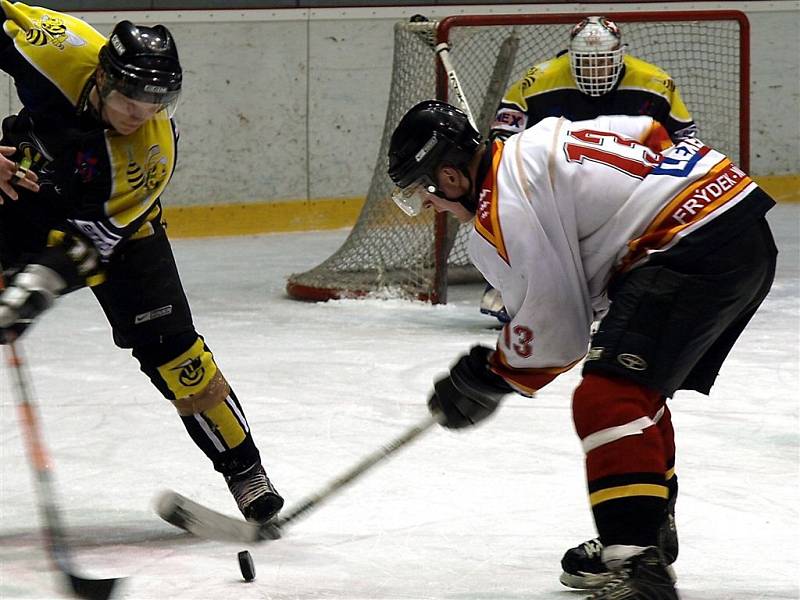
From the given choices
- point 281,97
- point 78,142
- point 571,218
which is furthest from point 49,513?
point 281,97

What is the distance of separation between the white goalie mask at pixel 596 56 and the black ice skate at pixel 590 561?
8.72 ft

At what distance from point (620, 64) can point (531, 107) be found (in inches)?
13.2

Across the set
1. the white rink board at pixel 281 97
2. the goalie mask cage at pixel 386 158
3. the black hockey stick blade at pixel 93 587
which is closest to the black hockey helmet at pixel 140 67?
the black hockey stick blade at pixel 93 587

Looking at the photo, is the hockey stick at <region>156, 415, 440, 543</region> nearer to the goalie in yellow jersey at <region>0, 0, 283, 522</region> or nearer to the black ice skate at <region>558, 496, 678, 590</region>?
the goalie in yellow jersey at <region>0, 0, 283, 522</region>

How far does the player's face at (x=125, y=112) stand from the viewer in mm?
2701

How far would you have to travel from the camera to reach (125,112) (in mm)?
2729

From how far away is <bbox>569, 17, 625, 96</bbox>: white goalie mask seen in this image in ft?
16.4

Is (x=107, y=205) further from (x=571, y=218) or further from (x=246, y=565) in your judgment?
(x=571, y=218)

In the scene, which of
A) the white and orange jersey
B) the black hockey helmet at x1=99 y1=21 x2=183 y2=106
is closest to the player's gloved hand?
the black hockey helmet at x1=99 y1=21 x2=183 y2=106

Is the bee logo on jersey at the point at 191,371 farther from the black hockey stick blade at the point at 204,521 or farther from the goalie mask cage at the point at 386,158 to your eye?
the goalie mask cage at the point at 386,158

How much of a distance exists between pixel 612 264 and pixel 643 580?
48cm

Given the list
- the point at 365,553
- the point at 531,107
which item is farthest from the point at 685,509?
the point at 531,107

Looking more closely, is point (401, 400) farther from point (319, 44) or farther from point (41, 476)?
point (319, 44)

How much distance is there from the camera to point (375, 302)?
555cm
